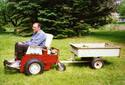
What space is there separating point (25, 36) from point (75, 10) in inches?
144

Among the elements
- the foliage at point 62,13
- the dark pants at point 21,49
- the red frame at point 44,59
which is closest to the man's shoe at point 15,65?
the red frame at point 44,59

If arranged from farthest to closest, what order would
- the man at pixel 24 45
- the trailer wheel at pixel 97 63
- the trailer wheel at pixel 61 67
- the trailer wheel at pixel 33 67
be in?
1. the trailer wheel at pixel 97 63
2. the trailer wheel at pixel 61 67
3. the man at pixel 24 45
4. the trailer wheel at pixel 33 67

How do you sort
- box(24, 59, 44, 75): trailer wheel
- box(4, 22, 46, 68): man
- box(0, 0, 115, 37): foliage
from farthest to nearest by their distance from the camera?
box(0, 0, 115, 37): foliage, box(4, 22, 46, 68): man, box(24, 59, 44, 75): trailer wheel

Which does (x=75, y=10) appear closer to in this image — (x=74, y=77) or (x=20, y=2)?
(x=20, y=2)

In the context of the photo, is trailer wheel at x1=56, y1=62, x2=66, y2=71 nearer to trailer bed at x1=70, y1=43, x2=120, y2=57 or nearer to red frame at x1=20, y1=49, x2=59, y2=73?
red frame at x1=20, y1=49, x2=59, y2=73

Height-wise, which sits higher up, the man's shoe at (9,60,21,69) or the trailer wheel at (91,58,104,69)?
the man's shoe at (9,60,21,69)

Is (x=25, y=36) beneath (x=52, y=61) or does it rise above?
beneath

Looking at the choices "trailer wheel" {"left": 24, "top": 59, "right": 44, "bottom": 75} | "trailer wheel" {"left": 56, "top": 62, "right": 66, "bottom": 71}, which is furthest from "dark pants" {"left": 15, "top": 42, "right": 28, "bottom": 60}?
"trailer wheel" {"left": 56, "top": 62, "right": 66, "bottom": 71}

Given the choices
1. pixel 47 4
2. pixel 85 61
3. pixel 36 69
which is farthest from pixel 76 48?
pixel 47 4

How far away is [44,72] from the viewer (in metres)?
9.05

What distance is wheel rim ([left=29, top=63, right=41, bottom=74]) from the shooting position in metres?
8.60

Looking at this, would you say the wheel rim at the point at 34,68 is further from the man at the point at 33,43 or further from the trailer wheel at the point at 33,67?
the man at the point at 33,43

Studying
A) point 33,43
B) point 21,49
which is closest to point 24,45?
point 21,49

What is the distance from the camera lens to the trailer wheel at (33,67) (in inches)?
336
